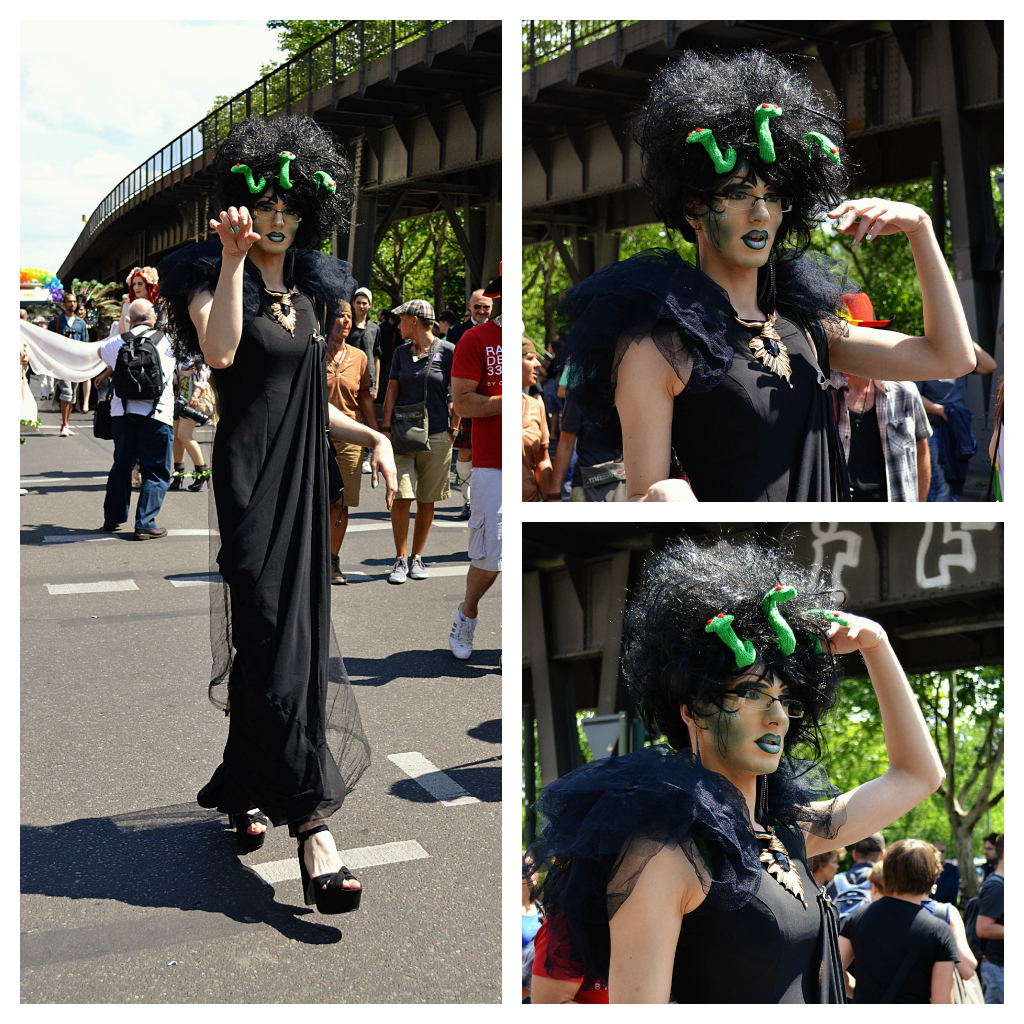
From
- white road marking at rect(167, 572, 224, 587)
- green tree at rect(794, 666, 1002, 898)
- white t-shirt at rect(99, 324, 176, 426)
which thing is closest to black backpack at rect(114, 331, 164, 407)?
white t-shirt at rect(99, 324, 176, 426)

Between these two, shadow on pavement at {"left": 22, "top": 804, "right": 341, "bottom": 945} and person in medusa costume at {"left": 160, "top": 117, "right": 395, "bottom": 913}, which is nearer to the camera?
person in medusa costume at {"left": 160, "top": 117, "right": 395, "bottom": 913}

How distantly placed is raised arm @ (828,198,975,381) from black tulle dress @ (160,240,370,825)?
1255 millimetres

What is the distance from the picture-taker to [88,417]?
16344 millimetres

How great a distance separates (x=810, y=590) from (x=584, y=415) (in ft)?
1.50

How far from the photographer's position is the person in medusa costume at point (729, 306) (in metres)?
1.59

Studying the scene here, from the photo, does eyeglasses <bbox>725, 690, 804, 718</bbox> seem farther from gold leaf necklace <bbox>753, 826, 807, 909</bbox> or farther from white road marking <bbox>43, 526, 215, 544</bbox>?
white road marking <bbox>43, 526, 215, 544</bbox>

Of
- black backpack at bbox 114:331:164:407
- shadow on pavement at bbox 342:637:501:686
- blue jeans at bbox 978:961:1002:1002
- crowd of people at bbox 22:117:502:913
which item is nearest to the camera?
crowd of people at bbox 22:117:502:913

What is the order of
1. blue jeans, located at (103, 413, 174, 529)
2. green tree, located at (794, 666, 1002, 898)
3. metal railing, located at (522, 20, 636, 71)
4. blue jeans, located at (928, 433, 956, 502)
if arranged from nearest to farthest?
blue jeans, located at (928, 433, 956, 502), metal railing, located at (522, 20, 636, 71), blue jeans, located at (103, 413, 174, 529), green tree, located at (794, 666, 1002, 898)

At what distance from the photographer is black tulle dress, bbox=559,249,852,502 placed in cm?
159

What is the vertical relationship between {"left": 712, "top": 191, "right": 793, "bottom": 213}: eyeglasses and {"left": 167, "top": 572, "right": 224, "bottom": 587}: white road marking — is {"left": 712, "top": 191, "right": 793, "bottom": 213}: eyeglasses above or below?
above

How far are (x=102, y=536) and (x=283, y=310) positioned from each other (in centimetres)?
561

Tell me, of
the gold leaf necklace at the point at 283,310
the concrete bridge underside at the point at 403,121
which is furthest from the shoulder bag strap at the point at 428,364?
the gold leaf necklace at the point at 283,310
